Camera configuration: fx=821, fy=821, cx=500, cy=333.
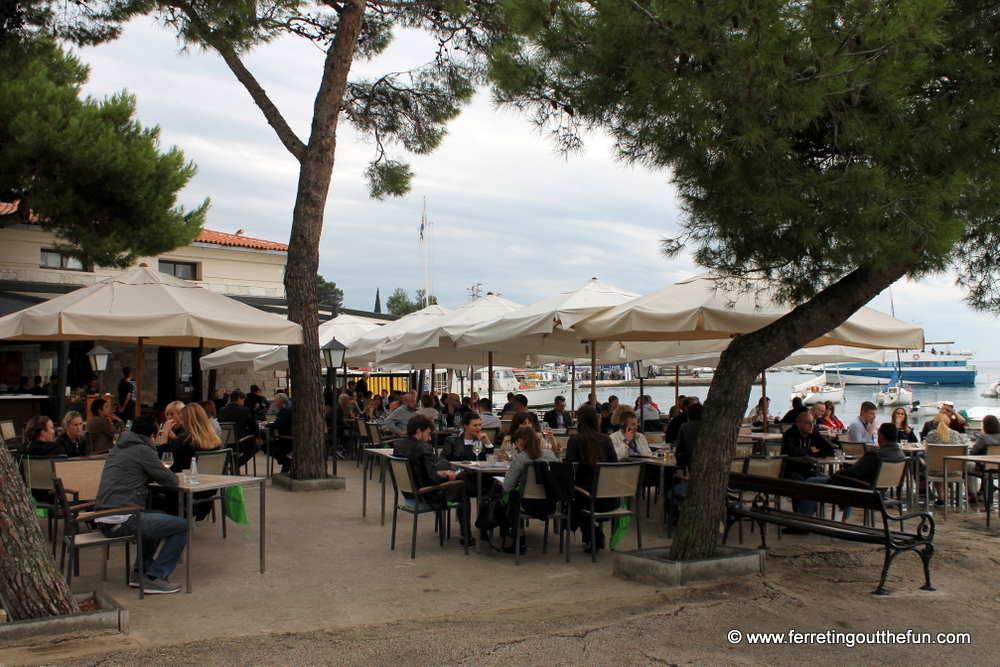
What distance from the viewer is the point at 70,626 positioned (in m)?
4.44

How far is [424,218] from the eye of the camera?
5797 cm

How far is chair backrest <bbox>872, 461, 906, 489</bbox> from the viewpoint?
7.34m

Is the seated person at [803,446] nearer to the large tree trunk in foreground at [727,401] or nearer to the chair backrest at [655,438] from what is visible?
the chair backrest at [655,438]

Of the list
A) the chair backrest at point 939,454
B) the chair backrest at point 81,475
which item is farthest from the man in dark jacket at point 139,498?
the chair backrest at point 939,454

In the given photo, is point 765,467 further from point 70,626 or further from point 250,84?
point 250,84

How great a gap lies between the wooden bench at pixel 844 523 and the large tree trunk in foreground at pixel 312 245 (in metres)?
5.75

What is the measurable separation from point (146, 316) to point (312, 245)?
10.6 feet

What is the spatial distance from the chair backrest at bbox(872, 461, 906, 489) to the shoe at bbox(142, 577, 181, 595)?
586 centimetres

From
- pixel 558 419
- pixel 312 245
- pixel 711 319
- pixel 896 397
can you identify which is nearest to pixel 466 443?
pixel 711 319

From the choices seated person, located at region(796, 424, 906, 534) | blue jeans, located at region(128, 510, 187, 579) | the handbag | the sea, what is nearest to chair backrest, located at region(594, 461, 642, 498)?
seated person, located at region(796, 424, 906, 534)

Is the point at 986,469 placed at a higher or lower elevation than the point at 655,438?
lower

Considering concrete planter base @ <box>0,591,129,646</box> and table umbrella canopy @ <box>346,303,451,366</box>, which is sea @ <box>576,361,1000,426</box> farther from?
concrete planter base @ <box>0,591,129,646</box>

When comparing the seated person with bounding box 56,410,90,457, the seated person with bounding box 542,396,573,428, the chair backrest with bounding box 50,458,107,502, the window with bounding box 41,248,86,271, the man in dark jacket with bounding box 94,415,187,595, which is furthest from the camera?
the window with bounding box 41,248,86,271

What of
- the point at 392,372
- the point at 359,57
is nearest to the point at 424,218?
the point at 392,372
